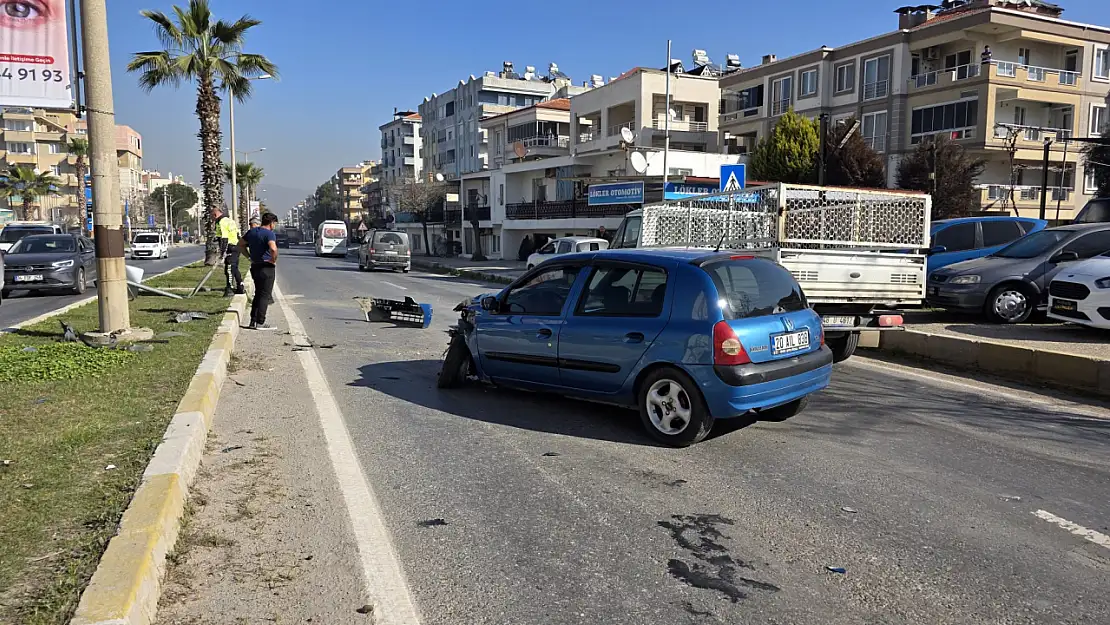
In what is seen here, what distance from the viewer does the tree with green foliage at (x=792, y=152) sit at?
3444cm

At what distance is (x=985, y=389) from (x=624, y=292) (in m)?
4.50

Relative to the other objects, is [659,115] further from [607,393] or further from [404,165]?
[404,165]

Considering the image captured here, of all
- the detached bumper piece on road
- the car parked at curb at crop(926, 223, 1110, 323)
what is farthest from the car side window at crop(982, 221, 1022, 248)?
the detached bumper piece on road

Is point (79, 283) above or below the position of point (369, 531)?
above

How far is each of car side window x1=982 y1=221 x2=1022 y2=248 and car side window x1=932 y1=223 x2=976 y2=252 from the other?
0.71 feet

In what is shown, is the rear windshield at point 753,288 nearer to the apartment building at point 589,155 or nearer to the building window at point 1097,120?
the apartment building at point 589,155

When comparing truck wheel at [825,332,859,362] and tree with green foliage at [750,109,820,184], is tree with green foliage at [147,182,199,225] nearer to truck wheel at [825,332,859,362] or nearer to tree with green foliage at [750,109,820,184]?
tree with green foliage at [750,109,820,184]

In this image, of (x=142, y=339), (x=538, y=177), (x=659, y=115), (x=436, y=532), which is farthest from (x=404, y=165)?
(x=436, y=532)

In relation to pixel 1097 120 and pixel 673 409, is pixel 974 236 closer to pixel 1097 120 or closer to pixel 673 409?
pixel 673 409

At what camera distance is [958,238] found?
15.9 meters

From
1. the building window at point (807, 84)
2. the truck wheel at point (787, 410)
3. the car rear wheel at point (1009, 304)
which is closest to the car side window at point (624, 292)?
the truck wheel at point (787, 410)

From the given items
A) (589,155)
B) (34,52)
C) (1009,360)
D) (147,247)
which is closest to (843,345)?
(1009,360)

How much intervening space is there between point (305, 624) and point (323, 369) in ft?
20.3

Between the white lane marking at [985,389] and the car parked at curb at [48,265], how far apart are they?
15836 millimetres
